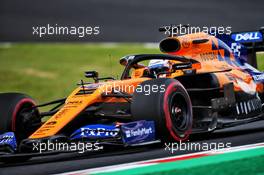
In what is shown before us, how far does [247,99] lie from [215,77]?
0.74m

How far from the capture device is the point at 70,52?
60.1 ft

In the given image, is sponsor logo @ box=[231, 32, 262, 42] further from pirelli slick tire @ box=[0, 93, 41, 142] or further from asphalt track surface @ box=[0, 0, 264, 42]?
asphalt track surface @ box=[0, 0, 264, 42]

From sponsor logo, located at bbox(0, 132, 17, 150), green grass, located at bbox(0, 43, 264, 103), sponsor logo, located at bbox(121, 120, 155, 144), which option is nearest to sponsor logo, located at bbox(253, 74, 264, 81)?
sponsor logo, located at bbox(121, 120, 155, 144)

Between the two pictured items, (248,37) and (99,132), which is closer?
(99,132)

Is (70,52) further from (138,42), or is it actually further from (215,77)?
(215,77)

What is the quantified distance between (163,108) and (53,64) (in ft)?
32.4

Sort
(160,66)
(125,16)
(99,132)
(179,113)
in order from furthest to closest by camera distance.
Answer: (125,16), (160,66), (179,113), (99,132)

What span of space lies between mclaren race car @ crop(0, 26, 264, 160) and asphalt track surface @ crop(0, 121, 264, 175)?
0.56 ft

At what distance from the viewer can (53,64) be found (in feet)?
57.0

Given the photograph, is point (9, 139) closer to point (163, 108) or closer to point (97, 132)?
point (97, 132)

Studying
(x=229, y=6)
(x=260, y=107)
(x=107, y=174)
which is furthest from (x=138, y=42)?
(x=107, y=174)

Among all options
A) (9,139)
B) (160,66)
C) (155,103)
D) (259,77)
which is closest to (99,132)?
(155,103)

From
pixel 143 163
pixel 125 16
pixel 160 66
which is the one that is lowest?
pixel 143 163

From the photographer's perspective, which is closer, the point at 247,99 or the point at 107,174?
the point at 107,174
